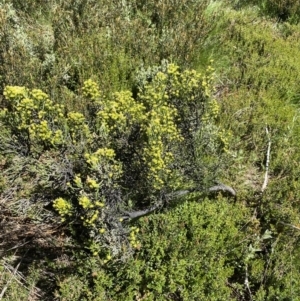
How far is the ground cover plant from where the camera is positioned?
3.12 m

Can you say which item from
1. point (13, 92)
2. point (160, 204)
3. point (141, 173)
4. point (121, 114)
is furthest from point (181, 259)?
point (13, 92)

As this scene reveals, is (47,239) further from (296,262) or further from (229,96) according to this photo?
(229,96)

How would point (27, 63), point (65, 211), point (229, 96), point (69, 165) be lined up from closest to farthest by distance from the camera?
point (65, 211), point (69, 165), point (27, 63), point (229, 96)

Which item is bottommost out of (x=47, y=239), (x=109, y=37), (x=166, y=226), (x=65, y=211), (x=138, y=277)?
(x=47, y=239)

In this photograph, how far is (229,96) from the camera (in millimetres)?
4586

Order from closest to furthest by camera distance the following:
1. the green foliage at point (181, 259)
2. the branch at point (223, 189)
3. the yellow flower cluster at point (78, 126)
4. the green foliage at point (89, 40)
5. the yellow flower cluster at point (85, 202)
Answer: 1. the yellow flower cluster at point (85, 202)
2. the yellow flower cluster at point (78, 126)
3. the green foliage at point (181, 259)
4. the branch at point (223, 189)
5. the green foliage at point (89, 40)

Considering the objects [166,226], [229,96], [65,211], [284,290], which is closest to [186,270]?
[166,226]

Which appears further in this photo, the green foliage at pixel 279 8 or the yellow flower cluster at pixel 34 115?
the green foliage at pixel 279 8

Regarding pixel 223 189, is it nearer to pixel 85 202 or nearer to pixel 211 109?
pixel 211 109

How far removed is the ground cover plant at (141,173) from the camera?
3115 mm

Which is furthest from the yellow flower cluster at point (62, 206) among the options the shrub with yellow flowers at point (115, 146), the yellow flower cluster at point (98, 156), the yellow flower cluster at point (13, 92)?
the yellow flower cluster at point (13, 92)

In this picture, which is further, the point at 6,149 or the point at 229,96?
the point at 229,96

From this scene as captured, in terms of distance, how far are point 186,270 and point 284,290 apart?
2.81ft

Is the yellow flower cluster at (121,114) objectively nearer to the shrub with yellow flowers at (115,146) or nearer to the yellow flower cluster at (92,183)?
the shrub with yellow flowers at (115,146)
